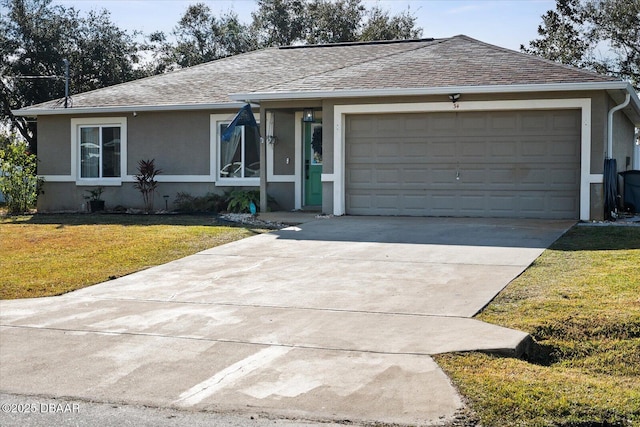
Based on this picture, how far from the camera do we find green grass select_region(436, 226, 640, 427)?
526 centimetres

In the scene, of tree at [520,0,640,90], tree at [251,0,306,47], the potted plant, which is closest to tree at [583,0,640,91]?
tree at [520,0,640,90]

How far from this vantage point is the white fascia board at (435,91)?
48.3ft

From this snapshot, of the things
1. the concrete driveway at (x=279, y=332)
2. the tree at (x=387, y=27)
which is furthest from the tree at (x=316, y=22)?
the concrete driveway at (x=279, y=332)

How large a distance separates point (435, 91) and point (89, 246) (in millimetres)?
7201

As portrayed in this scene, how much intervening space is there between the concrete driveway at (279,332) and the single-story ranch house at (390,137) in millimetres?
3867

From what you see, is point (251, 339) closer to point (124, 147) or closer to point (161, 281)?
point (161, 281)

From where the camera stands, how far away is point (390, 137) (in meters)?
16.6

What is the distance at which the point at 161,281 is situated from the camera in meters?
10.2

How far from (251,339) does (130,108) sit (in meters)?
13.7

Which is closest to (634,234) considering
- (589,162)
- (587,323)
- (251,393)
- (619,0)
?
(589,162)

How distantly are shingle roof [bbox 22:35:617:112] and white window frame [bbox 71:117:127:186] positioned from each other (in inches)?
17.8

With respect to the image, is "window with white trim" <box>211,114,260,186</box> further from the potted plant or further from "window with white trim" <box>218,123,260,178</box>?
the potted plant

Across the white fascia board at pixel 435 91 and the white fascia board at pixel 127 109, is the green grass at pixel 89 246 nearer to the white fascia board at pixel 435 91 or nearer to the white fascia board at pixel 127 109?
the white fascia board at pixel 127 109

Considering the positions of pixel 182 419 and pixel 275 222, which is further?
pixel 275 222
